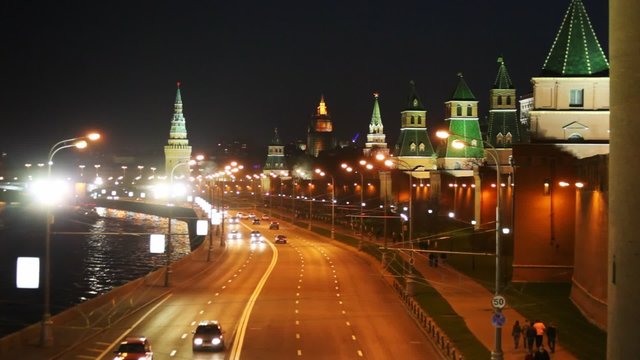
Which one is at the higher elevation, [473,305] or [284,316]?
[473,305]

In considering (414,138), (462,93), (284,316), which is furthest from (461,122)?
(284,316)

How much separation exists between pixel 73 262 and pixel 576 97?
58983 millimetres

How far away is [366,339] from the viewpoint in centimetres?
3406

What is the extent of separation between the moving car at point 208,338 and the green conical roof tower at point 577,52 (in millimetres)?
33188

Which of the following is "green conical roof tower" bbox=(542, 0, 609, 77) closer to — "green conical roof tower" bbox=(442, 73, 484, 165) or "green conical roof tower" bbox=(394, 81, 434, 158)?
"green conical roof tower" bbox=(442, 73, 484, 165)

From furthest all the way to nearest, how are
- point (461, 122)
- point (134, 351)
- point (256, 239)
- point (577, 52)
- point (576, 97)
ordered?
point (461, 122) → point (256, 239) → point (576, 97) → point (577, 52) → point (134, 351)

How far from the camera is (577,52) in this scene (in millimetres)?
56875

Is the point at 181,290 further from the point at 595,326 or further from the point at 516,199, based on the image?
the point at 595,326

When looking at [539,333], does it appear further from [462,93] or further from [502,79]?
[462,93]

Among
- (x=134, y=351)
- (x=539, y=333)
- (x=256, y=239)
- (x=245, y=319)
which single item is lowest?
(x=245, y=319)

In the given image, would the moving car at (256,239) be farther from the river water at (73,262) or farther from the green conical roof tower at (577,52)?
the green conical roof tower at (577,52)

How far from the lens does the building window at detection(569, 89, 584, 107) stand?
188 feet

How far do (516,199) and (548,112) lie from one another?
8.43m

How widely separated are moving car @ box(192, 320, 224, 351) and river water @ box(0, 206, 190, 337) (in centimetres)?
929
